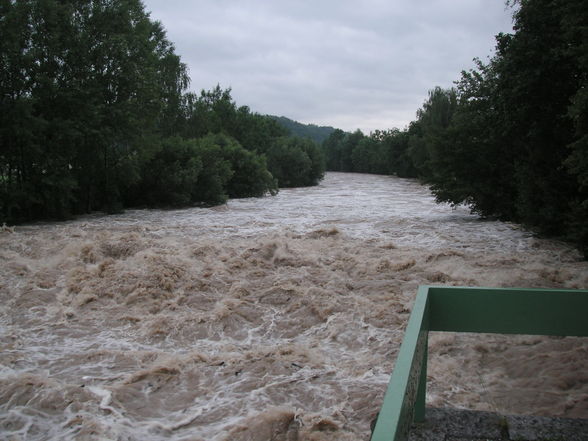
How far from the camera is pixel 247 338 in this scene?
6.84m

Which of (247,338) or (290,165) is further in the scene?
(290,165)

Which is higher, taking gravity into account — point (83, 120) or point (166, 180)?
point (83, 120)

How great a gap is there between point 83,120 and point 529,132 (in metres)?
13.1

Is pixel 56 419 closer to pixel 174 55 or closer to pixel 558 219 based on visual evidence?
pixel 558 219

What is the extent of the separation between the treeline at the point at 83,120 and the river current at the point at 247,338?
3842 millimetres

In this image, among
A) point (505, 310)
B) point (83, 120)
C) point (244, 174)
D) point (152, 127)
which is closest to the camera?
point (505, 310)

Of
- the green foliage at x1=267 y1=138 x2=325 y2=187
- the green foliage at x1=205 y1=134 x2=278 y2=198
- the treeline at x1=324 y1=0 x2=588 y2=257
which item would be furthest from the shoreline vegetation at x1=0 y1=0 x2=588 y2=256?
the green foliage at x1=267 y1=138 x2=325 y2=187

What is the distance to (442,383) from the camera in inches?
208

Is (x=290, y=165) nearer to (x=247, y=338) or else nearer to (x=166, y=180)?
(x=166, y=180)

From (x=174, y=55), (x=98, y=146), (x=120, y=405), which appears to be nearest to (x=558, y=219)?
(x=120, y=405)

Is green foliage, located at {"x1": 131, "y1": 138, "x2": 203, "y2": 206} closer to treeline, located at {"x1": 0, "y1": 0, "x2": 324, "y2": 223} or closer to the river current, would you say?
treeline, located at {"x1": 0, "y1": 0, "x2": 324, "y2": 223}

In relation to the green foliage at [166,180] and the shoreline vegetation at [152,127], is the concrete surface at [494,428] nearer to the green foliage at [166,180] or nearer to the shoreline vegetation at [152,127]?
the shoreline vegetation at [152,127]

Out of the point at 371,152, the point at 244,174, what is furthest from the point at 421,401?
the point at 371,152

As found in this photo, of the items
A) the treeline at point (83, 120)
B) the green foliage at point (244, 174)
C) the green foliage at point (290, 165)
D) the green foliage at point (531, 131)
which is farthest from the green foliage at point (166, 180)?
the green foliage at point (290, 165)
